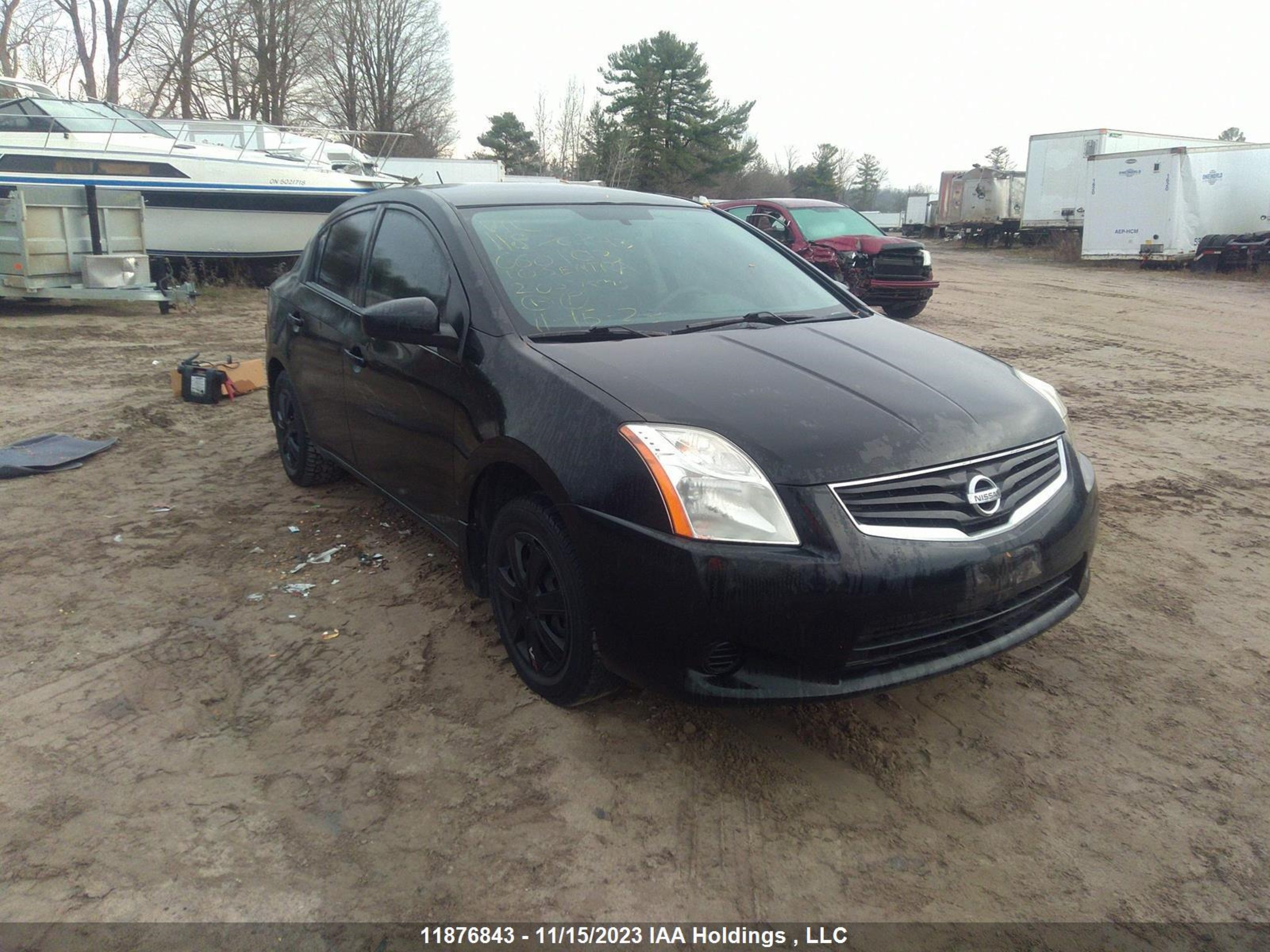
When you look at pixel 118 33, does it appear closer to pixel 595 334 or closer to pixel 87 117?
pixel 87 117

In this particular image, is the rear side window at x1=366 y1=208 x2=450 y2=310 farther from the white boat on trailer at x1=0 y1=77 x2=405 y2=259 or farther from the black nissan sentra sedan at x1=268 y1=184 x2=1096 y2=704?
the white boat on trailer at x1=0 y1=77 x2=405 y2=259

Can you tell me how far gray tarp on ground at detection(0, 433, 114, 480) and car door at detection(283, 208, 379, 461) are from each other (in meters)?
1.82

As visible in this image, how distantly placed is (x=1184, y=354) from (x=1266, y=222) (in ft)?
52.3

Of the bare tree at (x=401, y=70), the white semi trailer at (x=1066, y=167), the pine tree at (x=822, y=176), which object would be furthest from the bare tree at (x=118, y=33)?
the pine tree at (x=822, y=176)

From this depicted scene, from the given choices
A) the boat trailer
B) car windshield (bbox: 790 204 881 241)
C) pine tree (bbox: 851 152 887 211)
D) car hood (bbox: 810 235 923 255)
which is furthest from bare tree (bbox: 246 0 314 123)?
pine tree (bbox: 851 152 887 211)

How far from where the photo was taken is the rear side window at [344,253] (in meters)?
4.35

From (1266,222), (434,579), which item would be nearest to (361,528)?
(434,579)

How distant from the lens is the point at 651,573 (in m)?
2.51

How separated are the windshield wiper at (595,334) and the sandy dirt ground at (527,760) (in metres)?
1.20

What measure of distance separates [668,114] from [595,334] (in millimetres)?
52778

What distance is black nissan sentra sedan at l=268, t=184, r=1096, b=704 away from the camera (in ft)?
8.16

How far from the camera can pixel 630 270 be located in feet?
12.1

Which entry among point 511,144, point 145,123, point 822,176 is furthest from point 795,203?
point 822,176

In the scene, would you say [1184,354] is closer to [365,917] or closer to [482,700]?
[482,700]
